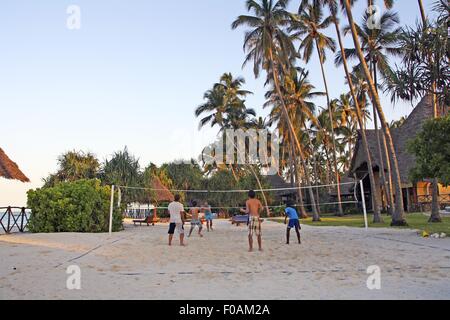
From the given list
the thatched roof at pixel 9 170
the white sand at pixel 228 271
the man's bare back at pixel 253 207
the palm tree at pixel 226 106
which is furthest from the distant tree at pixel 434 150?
the palm tree at pixel 226 106

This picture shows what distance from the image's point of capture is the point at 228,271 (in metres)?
6.74

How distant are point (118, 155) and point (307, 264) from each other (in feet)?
58.1

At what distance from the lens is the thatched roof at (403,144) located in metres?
29.5

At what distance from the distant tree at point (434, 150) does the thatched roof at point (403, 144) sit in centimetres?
1629

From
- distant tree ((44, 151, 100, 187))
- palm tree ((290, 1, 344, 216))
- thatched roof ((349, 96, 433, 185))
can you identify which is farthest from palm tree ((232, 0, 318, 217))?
distant tree ((44, 151, 100, 187))

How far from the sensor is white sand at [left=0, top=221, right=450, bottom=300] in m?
5.05

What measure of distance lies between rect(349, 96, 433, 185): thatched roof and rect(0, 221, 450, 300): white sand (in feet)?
68.6

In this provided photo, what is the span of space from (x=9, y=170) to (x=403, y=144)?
27.8m

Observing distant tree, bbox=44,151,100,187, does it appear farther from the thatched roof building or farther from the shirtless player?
the thatched roof building

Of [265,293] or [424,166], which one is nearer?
[265,293]

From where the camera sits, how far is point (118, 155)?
23078mm
